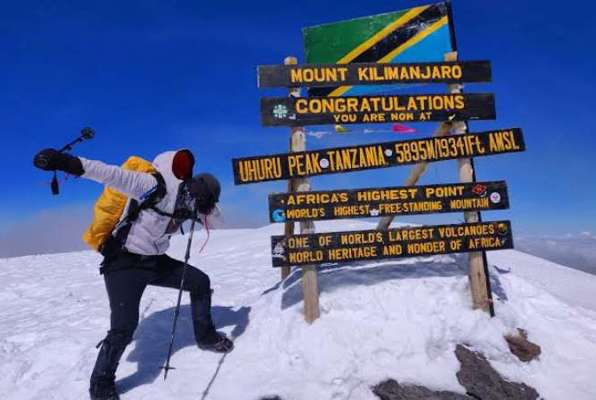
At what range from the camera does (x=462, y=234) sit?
6.61 meters

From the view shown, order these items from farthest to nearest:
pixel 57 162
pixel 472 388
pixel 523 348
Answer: pixel 523 348, pixel 472 388, pixel 57 162

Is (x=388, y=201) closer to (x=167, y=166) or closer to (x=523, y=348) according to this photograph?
(x=523, y=348)

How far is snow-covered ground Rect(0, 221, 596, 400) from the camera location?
5355 mm

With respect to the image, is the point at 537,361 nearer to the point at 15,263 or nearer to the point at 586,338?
the point at 586,338

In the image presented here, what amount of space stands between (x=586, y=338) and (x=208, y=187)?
18.4 feet

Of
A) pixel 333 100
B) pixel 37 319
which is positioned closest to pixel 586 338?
pixel 333 100

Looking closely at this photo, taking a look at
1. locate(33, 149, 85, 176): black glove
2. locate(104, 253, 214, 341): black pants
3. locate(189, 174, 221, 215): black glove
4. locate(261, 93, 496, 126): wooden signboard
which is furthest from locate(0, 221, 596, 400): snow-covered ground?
locate(33, 149, 85, 176): black glove

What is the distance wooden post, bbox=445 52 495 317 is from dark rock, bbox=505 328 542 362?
41cm

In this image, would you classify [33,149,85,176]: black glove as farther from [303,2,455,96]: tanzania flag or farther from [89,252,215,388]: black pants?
[303,2,455,96]: tanzania flag

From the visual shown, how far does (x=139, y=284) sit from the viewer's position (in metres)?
5.25

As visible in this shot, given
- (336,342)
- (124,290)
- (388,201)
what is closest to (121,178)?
(124,290)

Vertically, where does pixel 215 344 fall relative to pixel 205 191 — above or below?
below

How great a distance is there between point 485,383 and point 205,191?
4022 millimetres

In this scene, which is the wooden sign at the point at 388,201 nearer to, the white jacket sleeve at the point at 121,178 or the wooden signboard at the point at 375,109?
the wooden signboard at the point at 375,109
